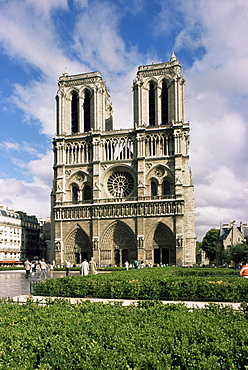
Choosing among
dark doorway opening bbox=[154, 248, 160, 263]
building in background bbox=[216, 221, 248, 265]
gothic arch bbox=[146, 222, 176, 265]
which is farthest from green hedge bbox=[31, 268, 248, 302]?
building in background bbox=[216, 221, 248, 265]

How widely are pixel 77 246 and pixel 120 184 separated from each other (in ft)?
35.4

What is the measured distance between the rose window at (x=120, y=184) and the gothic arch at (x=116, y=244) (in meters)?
4.66

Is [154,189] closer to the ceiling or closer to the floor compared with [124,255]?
closer to the ceiling

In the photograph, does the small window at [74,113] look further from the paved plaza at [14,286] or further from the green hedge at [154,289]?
the green hedge at [154,289]

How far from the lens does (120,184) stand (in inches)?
2095

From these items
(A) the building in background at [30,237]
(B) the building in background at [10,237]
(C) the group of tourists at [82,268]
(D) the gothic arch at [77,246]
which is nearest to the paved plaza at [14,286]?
(C) the group of tourists at [82,268]

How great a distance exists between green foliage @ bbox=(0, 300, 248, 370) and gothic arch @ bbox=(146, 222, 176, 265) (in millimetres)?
40133

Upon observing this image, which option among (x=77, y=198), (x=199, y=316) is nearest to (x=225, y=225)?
(x=77, y=198)

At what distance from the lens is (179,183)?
161 feet

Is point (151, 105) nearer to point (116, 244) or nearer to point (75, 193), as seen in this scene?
point (75, 193)

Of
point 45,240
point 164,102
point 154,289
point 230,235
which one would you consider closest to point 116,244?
point 164,102

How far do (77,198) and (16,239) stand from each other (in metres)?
19.5

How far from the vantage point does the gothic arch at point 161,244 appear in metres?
48.9

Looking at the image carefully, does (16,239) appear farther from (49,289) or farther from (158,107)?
(49,289)
